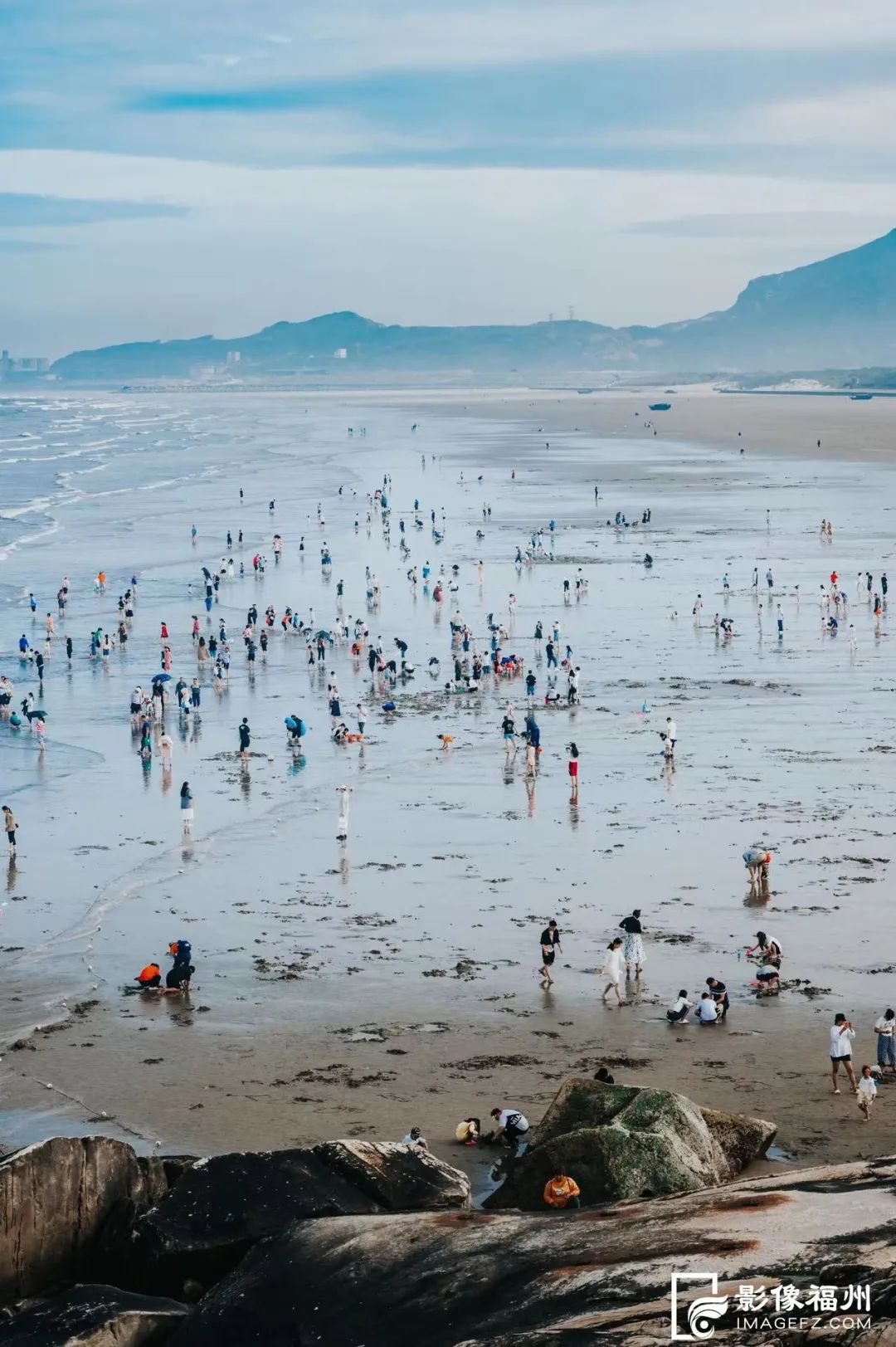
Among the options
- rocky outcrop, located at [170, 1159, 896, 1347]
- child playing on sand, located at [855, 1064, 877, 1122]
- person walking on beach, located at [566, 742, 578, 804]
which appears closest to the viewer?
rocky outcrop, located at [170, 1159, 896, 1347]

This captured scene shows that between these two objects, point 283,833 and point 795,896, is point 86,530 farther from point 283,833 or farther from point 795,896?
point 795,896

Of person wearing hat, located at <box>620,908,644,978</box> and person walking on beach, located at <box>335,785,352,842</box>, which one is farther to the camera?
person walking on beach, located at <box>335,785,352,842</box>

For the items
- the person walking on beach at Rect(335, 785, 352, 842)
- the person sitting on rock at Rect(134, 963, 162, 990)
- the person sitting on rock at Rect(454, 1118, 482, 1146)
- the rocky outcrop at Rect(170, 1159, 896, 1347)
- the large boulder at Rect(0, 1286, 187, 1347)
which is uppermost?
the rocky outcrop at Rect(170, 1159, 896, 1347)

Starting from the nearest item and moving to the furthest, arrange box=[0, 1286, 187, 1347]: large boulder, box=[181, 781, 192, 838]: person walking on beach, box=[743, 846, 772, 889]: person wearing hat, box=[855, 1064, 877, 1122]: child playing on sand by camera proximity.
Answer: box=[0, 1286, 187, 1347]: large boulder, box=[855, 1064, 877, 1122]: child playing on sand, box=[743, 846, 772, 889]: person wearing hat, box=[181, 781, 192, 838]: person walking on beach

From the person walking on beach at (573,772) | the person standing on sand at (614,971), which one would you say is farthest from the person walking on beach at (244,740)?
the person standing on sand at (614,971)

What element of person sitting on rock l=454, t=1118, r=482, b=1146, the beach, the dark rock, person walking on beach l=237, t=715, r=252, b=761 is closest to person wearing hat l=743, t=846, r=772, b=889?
the beach

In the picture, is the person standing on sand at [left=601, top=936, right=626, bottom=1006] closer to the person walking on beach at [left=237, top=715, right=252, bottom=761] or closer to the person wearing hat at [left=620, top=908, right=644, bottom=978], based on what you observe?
the person wearing hat at [left=620, top=908, right=644, bottom=978]

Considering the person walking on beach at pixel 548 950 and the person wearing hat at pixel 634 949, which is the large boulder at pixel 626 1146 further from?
the person wearing hat at pixel 634 949

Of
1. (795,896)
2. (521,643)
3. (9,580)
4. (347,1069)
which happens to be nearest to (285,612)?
(521,643)
